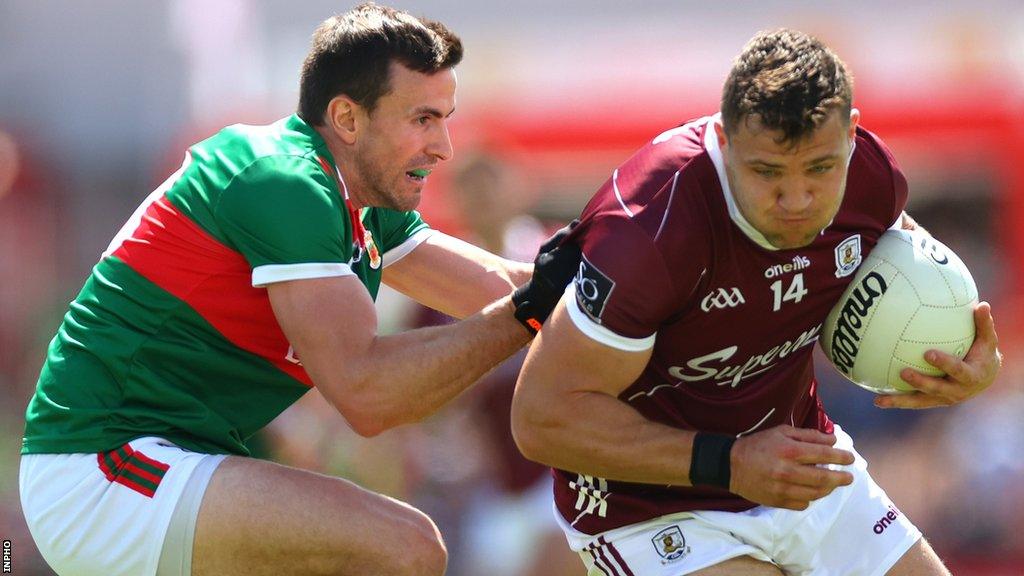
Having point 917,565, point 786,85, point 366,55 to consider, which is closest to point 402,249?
point 366,55

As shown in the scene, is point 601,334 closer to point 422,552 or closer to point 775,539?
point 422,552

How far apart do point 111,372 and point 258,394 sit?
451mm

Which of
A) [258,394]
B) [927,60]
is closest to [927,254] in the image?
[258,394]

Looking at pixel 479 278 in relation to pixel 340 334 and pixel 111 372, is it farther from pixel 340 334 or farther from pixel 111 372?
pixel 111 372

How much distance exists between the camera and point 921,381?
154 inches

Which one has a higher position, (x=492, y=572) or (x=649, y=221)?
(x=649, y=221)

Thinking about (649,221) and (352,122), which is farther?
(352,122)

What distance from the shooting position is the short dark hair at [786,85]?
3.50 m

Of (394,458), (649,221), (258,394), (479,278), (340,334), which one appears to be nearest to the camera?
(649,221)

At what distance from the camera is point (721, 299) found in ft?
12.5

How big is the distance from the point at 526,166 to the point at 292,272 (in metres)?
4.84

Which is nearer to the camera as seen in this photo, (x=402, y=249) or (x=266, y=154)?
(x=266, y=154)

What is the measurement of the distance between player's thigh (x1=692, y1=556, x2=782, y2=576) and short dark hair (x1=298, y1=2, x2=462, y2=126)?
176 centimetres

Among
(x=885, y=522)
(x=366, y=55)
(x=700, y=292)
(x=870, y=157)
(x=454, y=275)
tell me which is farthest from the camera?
(x=454, y=275)
